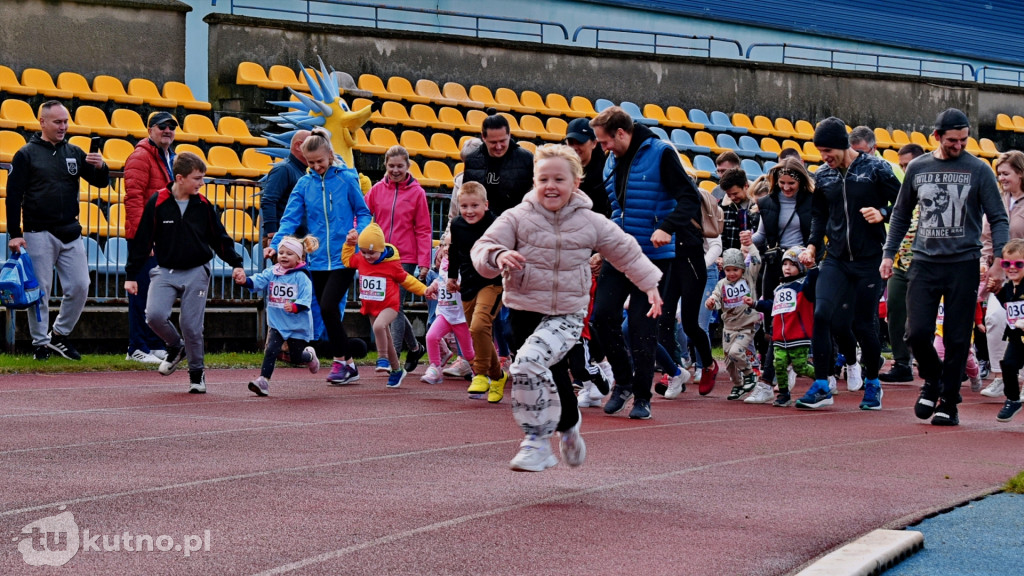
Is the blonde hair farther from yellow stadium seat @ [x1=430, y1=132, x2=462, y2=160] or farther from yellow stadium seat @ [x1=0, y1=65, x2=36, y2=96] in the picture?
yellow stadium seat @ [x1=430, y1=132, x2=462, y2=160]

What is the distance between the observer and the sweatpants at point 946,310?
30.6 feet

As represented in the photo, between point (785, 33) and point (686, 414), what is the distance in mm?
26695

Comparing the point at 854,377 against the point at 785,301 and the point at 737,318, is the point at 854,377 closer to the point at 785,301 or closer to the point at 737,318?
the point at 737,318

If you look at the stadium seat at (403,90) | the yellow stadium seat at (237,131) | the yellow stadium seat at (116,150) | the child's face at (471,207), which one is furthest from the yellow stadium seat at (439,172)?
the child's face at (471,207)

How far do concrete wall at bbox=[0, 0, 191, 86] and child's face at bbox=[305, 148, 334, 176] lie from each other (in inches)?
394

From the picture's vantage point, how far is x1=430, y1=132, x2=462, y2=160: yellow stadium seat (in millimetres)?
21438

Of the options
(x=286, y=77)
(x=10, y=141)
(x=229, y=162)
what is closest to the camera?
(x=10, y=141)

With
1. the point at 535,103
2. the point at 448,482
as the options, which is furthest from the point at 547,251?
the point at 535,103

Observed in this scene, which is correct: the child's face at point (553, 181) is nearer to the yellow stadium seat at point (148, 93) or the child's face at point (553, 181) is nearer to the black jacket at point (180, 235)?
the black jacket at point (180, 235)

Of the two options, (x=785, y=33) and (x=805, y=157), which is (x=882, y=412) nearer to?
(x=805, y=157)

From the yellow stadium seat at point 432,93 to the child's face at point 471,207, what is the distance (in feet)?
42.8

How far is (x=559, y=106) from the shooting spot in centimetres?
2511

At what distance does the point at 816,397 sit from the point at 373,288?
149 inches

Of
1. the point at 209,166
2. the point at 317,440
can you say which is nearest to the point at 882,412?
the point at 317,440
